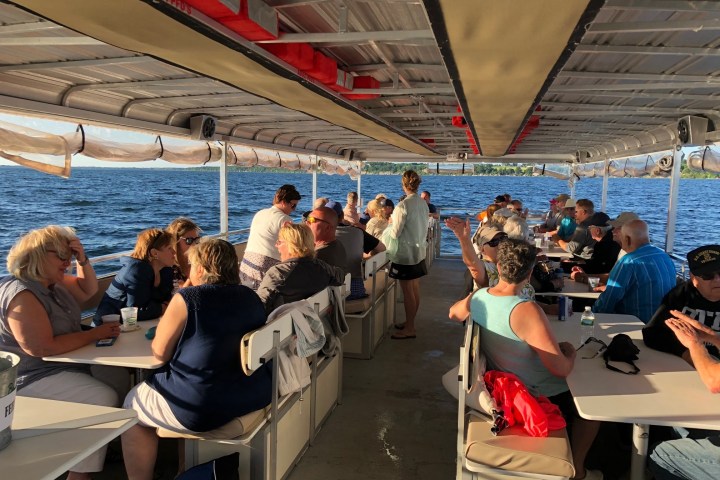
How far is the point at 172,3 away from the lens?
1.96 metres

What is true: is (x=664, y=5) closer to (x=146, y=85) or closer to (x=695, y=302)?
(x=695, y=302)

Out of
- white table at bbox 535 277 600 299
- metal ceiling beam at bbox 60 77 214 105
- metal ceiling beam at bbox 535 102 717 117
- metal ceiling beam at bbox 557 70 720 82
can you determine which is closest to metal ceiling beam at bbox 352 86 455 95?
metal ceiling beam at bbox 557 70 720 82

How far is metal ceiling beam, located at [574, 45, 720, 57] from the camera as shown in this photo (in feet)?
10.4

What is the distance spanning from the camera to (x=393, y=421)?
4000 mm

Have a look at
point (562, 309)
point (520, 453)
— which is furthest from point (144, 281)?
point (562, 309)

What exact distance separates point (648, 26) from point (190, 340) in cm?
265

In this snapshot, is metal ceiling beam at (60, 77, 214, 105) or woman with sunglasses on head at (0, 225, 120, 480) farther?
metal ceiling beam at (60, 77, 214, 105)

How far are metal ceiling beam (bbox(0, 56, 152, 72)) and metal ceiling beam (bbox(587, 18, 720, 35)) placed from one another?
2.68 m

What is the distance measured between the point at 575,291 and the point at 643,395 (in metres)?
2.43

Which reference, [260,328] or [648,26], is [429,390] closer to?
[260,328]

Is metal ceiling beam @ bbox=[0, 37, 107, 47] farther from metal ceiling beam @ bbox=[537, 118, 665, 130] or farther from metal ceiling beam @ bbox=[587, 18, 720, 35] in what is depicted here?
metal ceiling beam @ bbox=[537, 118, 665, 130]

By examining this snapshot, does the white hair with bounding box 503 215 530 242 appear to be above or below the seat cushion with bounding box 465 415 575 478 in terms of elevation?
above

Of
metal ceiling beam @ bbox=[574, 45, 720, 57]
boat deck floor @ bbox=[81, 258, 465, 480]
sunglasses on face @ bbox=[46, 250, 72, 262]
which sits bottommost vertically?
boat deck floor @ bbox=[81, 258, 465, 480]

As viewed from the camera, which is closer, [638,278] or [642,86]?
[638,278]
